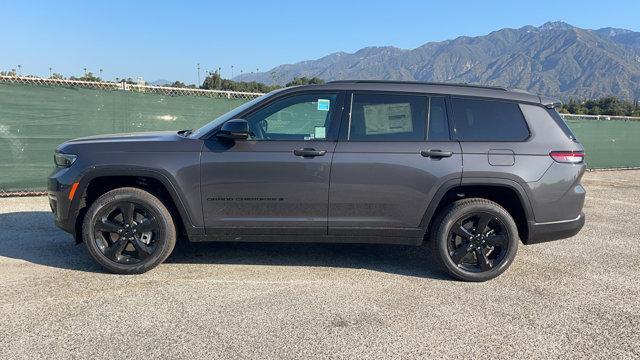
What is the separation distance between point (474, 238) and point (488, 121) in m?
1.08

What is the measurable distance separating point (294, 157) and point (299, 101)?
1.93ft

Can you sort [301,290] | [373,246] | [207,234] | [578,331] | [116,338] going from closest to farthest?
[116,338]
[578,331]
[301,290]
[207,234]
[373,246]

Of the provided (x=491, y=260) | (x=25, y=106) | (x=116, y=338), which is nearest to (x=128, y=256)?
(x=116, y=338)

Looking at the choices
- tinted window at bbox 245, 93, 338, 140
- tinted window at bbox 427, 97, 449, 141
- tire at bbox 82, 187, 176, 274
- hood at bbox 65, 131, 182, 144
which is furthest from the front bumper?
tinted window at bbox 427, 97, 449, 141

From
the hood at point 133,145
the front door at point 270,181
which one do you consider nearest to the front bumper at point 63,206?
the hood at point 133,145

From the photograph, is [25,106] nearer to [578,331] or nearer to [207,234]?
[207,234]

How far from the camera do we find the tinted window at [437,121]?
450cm

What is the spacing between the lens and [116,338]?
10.9 ft

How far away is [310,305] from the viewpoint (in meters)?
3.93

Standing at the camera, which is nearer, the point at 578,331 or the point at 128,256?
the point at 578,331

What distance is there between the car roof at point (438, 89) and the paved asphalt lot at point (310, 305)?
66.1 inches

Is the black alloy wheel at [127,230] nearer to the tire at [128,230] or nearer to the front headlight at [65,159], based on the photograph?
the tire at [128,230]

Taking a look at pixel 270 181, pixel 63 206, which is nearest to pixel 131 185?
pixel 63 206

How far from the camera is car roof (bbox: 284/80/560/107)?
4621 mm
